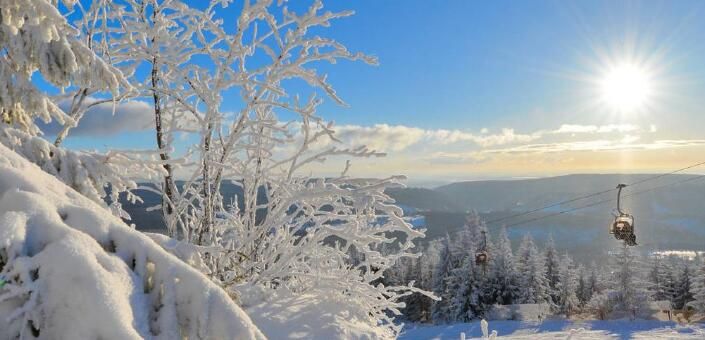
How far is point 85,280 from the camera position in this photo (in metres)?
1.45

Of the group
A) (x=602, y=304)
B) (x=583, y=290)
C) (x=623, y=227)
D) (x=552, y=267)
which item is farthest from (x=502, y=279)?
(x=623, y=227)

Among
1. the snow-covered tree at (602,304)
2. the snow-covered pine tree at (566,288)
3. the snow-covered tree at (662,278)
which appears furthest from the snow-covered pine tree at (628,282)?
the snow-covered tree at (662,278)

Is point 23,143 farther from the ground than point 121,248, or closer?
farther from the ground

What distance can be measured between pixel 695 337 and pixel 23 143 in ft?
68.7

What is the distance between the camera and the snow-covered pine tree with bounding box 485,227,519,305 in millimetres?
41438

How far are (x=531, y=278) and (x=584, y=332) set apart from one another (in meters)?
26.7

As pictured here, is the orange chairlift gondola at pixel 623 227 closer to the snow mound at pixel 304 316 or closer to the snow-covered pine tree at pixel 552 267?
the snow mound at pixel 304 316

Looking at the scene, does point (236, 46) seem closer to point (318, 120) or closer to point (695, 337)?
point (318, 120)

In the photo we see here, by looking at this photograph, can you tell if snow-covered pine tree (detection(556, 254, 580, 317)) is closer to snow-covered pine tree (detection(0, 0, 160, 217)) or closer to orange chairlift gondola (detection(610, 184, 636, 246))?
orange chairlift gondola (detection(610, 184, 636, 246))

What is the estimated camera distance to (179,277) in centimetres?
169

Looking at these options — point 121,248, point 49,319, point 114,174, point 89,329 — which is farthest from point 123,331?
point 114,174

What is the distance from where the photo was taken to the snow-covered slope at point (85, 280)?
143cm

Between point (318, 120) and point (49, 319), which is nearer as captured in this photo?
point (49, 319)

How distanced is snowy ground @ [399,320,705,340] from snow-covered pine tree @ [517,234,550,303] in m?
11.6
